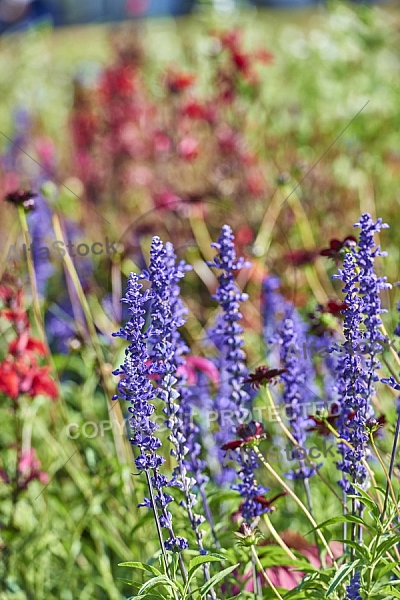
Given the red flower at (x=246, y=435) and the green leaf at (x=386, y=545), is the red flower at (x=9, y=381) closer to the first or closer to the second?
the red flower at (x=246, y=435)

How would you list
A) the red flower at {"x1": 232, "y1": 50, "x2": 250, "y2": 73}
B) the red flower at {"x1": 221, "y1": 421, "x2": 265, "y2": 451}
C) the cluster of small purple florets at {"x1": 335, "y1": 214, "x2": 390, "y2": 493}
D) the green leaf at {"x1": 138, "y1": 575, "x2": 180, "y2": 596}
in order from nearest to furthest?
the green leaf at {"x1": 138, "y1": 575, "x2": 180, "y2": 596} → the cluster of small purple florets at {"x1": 335, "y1": 214, "x2": 390, "y2": 493} → the red flower at {"x1": 221, "y1": 421, "x2": 265, "y2": 451} → the red flower at {"x1": 232, "y1": 50, "x2": 250, "y2": 73}

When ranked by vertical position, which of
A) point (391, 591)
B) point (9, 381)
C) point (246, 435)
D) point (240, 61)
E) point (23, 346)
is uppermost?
point (240, 61)

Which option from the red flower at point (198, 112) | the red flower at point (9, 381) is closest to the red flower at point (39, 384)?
the red flower at point (9, 381)

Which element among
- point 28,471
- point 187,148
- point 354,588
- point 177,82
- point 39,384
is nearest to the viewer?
point 354,588

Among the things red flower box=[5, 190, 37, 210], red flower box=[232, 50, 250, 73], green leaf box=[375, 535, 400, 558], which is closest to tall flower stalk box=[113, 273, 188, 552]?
green leaf box=[375, 535, 400, 558]

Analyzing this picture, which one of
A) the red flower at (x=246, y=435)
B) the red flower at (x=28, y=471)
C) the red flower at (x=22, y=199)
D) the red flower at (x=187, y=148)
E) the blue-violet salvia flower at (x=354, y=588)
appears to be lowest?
the blue-violet salvia flower at (x=354, y=588)

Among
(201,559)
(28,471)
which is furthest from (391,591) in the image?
(28,471)

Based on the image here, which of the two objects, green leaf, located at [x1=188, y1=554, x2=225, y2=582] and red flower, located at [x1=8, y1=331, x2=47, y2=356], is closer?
green leaf, located at [x1=188, y1=554, x2=225, y2=582]

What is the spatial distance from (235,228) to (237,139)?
0.63 meters

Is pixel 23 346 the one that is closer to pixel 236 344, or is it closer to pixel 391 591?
pixel 236 344

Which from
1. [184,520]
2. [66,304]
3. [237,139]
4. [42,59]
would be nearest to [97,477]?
[184,520]

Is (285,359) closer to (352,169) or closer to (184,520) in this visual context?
(184,520)

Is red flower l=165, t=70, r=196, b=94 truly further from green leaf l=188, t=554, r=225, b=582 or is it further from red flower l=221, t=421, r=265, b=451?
green leaf l=188, t=554, r=225, b=582

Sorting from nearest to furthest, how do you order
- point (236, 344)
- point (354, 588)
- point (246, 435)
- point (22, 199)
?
1. point (354, 588)
2. point (246, 435)
3. point (236, 344)
4. point (22, 199)
